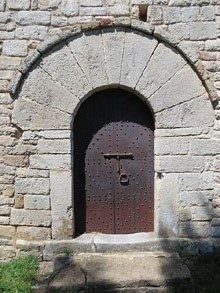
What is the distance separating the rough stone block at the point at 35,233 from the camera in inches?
166

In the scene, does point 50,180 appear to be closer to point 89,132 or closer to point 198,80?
point 89,132

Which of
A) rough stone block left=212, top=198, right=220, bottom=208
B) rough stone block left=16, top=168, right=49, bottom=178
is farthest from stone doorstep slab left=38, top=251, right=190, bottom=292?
rough stone block left=16, top=168, right=49, bottom=178

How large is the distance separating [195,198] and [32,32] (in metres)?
2.51

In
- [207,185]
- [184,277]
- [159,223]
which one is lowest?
[184,277]

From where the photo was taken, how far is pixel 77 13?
4.10 meters

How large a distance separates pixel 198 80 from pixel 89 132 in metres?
1.33

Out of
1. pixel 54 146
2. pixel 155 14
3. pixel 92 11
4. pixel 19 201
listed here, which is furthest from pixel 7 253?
pixel 155 14

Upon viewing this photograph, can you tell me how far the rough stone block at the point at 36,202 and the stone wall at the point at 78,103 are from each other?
0.01 meters

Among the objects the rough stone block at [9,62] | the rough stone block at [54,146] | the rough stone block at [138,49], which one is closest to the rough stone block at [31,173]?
the rough stone block at [54,146]

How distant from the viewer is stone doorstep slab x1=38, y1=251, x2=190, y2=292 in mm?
3408

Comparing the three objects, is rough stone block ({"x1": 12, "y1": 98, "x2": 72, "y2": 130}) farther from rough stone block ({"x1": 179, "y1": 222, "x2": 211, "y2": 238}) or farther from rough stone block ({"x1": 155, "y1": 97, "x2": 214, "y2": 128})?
rough stone block ({"x1": 179, "y1": 222, "x2": 211, "y2": 238})

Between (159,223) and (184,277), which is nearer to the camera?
(184,277)

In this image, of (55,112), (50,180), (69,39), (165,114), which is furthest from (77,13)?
(50,180)

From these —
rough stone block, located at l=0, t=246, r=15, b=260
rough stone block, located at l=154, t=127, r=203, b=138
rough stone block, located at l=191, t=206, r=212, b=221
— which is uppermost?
rough stone block, located at l=154, t=127, r=203, b=138
